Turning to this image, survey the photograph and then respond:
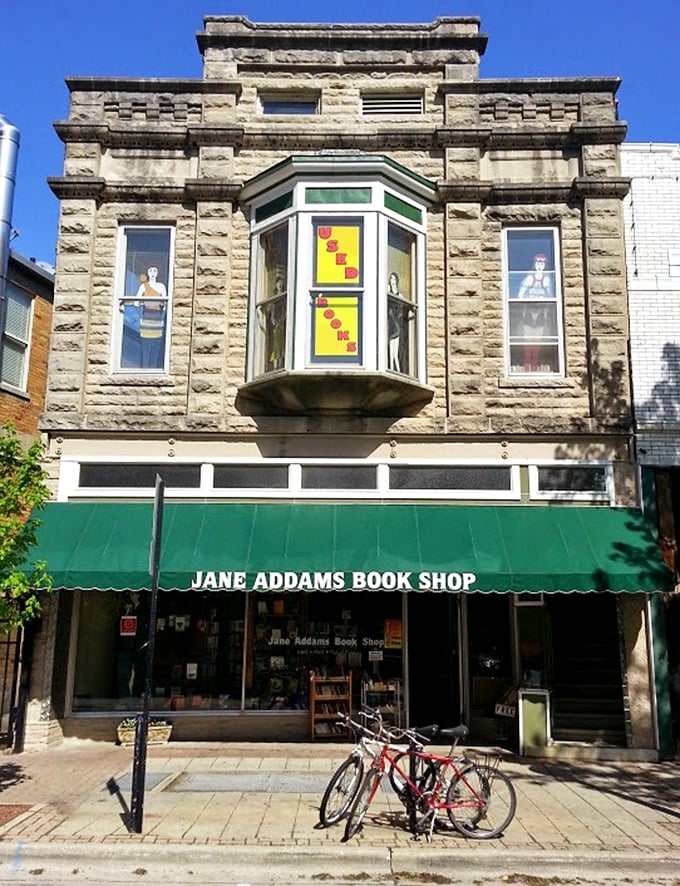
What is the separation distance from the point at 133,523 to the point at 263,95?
24.7 feet

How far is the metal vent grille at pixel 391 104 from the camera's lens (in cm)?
1305

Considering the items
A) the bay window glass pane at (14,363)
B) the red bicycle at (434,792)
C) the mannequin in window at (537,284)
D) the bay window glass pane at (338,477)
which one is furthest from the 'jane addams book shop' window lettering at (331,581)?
the bay window glass pane at (14,363)

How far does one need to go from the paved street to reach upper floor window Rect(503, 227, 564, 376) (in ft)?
19.2

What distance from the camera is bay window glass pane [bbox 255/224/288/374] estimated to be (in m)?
11.8

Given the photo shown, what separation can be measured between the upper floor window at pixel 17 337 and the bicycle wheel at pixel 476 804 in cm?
1180

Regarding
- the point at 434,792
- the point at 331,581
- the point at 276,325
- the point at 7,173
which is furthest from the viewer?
the point at 276,325

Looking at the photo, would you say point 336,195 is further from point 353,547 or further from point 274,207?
point 353,547

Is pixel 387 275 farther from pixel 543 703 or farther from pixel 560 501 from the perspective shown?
pixel 543 703

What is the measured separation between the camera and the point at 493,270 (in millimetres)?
12266

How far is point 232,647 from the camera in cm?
1184

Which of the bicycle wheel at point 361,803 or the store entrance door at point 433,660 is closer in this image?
the bicycle wheel at point 361,803

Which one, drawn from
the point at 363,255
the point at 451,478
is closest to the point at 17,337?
the point at 363,255

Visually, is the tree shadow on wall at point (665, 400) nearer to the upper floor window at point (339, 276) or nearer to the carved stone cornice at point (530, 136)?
the upper floor window at point (339, 276)

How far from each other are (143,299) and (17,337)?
16.3ft
